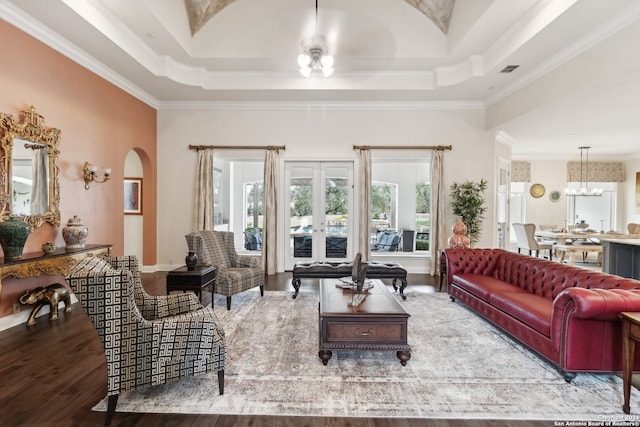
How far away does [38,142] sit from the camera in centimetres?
435

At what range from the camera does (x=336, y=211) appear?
7.53 m

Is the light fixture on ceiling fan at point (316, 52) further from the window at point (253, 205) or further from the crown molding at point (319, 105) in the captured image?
the window at point (253, 205)

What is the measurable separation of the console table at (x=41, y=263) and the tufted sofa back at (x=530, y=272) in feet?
17.5

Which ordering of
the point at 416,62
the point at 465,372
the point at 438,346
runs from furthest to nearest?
the point at 416,62 → the point at 438,346 → the point at 465,372

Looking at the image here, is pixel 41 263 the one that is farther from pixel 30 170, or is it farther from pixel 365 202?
pixel 365 202

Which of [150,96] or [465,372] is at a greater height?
[150,96]

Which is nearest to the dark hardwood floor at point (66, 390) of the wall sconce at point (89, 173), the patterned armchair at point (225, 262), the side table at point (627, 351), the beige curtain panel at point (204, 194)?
the side table at point (627, 351)

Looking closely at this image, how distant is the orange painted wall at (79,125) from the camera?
404cm

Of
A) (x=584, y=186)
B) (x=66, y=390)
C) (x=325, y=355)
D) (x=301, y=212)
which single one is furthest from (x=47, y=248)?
(x=584, y=186)

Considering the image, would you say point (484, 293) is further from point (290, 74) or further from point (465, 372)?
point (290, 74)

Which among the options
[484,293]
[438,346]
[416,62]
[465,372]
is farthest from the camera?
[416,62]

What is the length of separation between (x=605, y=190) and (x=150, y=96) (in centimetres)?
1470

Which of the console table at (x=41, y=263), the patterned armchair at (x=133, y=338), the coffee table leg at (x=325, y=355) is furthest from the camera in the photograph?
the console table at (x=41, y=263)

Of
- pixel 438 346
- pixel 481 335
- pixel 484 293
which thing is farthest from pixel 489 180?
pixel 438 346
